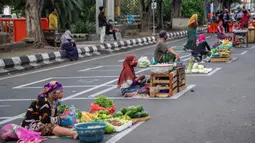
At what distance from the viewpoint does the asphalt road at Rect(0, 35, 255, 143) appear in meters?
8.12

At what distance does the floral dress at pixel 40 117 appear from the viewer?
812cm

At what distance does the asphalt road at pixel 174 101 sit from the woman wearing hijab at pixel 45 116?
26 cm

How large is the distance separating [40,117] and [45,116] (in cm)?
8

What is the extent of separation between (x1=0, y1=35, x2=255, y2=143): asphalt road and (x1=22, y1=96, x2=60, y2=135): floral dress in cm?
41

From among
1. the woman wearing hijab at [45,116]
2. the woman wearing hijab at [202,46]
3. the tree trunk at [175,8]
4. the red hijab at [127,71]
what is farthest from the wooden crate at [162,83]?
the tree trunk at [175,8]

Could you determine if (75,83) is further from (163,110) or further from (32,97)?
(163,110)

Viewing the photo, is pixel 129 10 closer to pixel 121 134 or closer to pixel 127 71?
pixel 127 71

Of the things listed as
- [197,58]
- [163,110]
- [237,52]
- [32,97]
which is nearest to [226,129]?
[163,110]

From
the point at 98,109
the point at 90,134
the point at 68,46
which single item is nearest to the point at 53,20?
the point at 68,46

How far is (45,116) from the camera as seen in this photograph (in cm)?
816

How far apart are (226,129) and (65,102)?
436 centimetres

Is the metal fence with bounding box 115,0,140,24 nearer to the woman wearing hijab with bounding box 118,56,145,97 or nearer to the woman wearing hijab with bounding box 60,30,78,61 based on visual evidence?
the woman wearing hijab with bounding box 60,30,78,61

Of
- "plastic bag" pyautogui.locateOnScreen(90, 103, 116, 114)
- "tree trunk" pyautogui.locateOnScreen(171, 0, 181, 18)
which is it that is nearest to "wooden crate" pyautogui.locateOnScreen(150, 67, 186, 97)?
"plastic bag" pyautogui.locateOnScreen(90, 103, 116, 114)

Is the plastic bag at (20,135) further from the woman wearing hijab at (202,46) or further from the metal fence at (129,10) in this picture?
the metal fence at (129,10)
